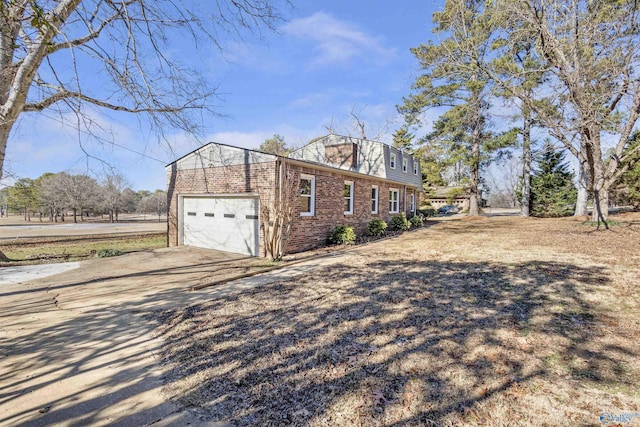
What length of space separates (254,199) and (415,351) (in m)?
7.48

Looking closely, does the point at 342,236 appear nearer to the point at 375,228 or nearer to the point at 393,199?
the point at 375,228

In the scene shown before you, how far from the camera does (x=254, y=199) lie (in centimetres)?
955

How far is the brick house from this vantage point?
9.03 meters

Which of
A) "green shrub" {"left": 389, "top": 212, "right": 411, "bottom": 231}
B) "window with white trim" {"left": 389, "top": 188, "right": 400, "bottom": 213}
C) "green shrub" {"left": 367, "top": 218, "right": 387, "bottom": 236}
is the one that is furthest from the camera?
"window with white trim" {"left": 389, "top": 188, "right": 400, "bottom": 213}

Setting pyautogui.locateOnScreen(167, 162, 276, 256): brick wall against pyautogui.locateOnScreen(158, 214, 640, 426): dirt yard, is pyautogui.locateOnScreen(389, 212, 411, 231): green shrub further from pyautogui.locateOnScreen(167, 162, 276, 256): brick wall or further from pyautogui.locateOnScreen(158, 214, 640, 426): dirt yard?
pyautogui.locateOnScreen(158, 214, 640, 426): dirt yard

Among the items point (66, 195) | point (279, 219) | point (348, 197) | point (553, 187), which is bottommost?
point (279, 219)

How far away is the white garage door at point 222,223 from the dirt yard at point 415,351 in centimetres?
410

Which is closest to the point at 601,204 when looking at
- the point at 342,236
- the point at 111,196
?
the point at 342,236

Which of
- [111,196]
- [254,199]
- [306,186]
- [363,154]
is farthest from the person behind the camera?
[111,196]

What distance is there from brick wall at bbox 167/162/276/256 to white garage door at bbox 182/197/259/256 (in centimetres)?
35

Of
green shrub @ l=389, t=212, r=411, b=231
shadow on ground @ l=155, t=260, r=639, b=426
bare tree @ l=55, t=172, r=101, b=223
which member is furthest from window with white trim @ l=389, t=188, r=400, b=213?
bare tree @ l=55, t=172, r=101, b=223

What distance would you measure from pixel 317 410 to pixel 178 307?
3.37 metres

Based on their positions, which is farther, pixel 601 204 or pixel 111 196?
pixel 111 196

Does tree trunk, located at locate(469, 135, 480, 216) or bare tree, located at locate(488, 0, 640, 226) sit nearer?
bare tree, located at locate(488, 0, 640, 226)
